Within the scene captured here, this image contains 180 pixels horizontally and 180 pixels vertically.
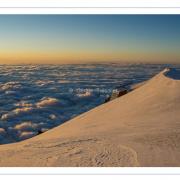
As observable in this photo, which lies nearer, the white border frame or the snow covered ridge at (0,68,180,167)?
the snow covered ridge at (0,68,180,167)

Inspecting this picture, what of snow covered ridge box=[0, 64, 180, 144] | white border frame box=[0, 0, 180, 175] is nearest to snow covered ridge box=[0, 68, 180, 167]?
snow covered ridge box=[0, 64, 180, 144]

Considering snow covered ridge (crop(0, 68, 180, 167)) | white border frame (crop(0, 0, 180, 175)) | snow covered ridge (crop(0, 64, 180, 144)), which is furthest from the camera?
snow covered ridge (crop(0, 64, 180, 144))

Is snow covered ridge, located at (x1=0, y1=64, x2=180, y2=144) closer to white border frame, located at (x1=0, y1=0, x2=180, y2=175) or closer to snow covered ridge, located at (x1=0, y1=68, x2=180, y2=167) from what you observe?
snow covered ridge, located at (x1=0, y1=68, x2=180, y2=167)
